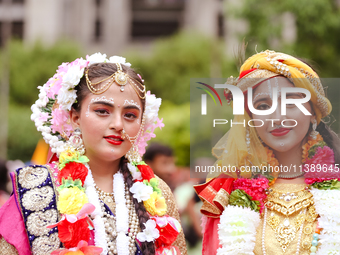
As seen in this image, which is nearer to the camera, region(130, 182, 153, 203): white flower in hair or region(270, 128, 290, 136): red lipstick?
region(270, 128, 290, 136): red lipstick

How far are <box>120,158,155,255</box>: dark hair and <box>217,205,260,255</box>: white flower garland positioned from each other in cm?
44

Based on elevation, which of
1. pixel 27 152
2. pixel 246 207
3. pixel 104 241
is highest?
pixel 246 207

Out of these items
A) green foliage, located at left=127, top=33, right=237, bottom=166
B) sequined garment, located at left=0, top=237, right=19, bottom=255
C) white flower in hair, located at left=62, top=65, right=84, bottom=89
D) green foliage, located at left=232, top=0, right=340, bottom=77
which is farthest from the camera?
green foliage, located at left=127, top=33, right=237, bottom=166

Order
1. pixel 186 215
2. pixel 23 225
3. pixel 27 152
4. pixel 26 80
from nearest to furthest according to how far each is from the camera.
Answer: pixel 23 225 < pixel 186 215 < pixel 27 152 < pixel 26 80

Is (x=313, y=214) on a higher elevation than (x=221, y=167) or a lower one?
lower

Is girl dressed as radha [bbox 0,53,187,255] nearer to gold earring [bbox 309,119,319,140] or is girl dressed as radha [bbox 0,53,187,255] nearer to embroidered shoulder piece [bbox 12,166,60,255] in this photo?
embroidered shoulder piece [bbox 12,166,60,255]

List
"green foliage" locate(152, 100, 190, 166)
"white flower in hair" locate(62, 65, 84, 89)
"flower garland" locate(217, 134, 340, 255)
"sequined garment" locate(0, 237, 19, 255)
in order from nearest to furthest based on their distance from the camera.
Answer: "sequined garment" locate(0, 237, 19, 255)
"flower garland" locate(217, 134, 340, 255)
"white flower in hair" locate(62, 65, 84, 89)
"green foliage" locate(152, 100, 190, 166)

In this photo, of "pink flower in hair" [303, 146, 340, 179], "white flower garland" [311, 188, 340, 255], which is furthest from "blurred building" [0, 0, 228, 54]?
"white flower garland" [311, 188, 340, 255]

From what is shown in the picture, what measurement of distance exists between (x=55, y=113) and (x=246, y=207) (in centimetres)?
142

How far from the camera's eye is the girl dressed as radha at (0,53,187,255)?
8.77ft

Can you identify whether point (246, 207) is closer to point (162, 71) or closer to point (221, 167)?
point (221, 167)

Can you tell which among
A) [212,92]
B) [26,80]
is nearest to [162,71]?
[26,80]

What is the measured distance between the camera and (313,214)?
9.28ft

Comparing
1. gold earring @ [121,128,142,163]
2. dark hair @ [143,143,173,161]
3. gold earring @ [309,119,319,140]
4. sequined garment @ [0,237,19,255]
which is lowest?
dark hair @ [143,143,173,161]
